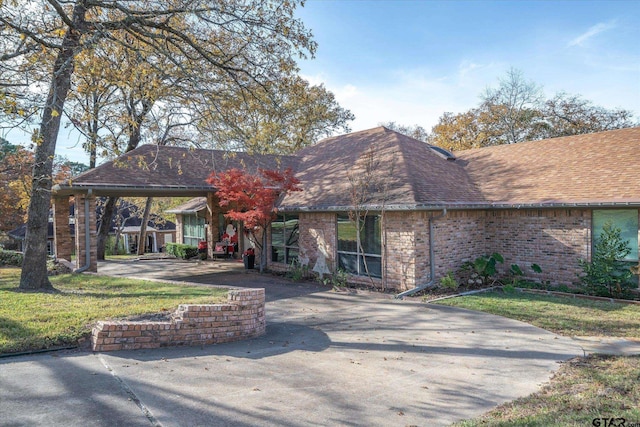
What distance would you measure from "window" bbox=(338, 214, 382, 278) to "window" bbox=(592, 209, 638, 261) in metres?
6.10

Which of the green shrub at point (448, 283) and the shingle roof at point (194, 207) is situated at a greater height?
the shingle roof at point (194, 207)

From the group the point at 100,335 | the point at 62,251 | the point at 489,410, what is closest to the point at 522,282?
the point at 489,410

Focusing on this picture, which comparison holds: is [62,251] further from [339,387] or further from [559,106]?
[559,106]

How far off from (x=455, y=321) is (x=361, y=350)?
2.90 meters

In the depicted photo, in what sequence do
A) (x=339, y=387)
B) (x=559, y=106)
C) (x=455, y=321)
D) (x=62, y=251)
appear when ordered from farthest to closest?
(x=559, y=106), (x=62, y=251), (x=455, y=321), (x=339, y=387)

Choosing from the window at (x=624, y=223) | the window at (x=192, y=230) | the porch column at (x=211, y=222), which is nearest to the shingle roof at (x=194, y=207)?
the window at (x=192, y=230)

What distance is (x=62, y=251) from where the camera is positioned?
56.7 feet

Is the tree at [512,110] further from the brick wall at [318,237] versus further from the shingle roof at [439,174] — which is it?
the brick wall at [318,237]

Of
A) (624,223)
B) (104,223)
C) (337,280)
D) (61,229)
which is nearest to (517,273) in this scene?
(624,223)

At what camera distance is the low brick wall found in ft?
20.1

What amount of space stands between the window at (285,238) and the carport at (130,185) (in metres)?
2.40

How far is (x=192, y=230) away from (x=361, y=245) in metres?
14.9

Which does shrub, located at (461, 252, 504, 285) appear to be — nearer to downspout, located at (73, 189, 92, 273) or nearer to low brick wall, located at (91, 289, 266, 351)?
low brick wall, located at (91, 289, 266, 351)

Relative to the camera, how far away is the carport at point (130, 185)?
47.3ft
